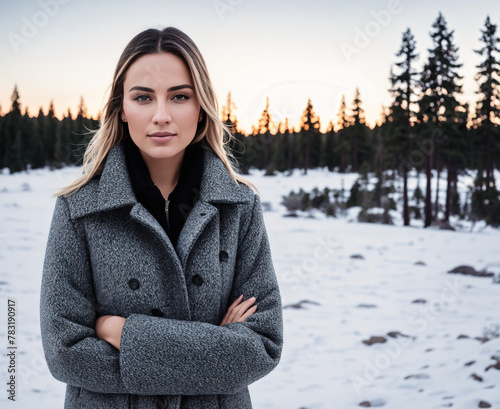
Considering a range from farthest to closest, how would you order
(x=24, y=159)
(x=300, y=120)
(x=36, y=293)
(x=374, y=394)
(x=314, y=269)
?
1. (x=300, y=120)
2. (x=24, y=159)
3. (x=314, y=269)
4. (x=36, y=293)
5. (x=374, y=394)

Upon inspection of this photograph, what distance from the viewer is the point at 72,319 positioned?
1.55 meters

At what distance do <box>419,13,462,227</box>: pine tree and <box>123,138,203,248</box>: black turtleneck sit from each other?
18946 mm

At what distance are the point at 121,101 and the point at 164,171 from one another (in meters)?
0.33

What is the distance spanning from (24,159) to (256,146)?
17984 mm

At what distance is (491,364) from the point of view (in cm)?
473

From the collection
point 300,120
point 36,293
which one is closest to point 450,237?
point 36,293

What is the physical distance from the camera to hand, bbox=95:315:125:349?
1535 millimetres

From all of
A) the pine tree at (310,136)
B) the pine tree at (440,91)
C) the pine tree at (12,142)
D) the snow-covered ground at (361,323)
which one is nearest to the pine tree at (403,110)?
the pine tree at (440,91)

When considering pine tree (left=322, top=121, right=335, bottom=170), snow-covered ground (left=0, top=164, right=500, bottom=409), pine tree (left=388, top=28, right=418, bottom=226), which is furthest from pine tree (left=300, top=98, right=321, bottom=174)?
snow-covered ground (left=0, top=164, right=500, bottom=409)

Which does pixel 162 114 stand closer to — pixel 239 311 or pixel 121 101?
pixel 121 101

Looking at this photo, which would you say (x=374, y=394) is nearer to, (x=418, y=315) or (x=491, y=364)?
(x=491, y=364)

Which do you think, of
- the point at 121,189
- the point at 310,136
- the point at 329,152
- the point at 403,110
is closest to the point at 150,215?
the point at 121,189

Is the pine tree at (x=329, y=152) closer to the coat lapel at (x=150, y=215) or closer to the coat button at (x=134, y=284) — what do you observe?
the coat lapel at (x=150, y=215)

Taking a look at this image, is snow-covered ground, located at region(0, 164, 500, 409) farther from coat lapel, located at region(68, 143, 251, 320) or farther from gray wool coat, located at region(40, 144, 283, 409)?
coat lapel, located at region(68, 143, 251, 320)
